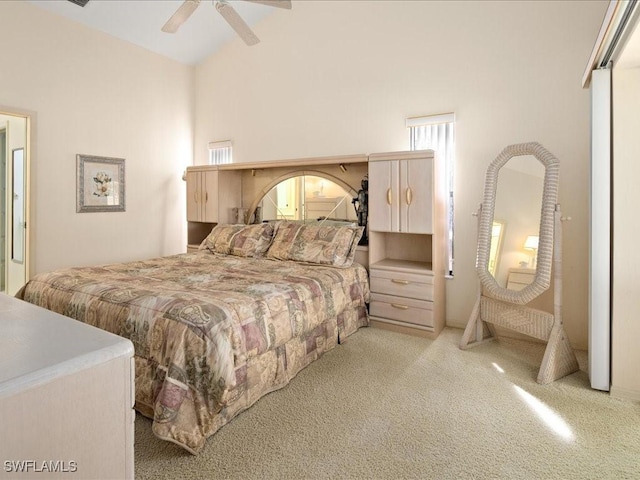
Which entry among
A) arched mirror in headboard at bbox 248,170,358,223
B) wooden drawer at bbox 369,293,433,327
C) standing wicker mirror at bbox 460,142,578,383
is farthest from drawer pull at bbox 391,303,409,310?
arched mirror in headboard at bbox 248,170,358,223

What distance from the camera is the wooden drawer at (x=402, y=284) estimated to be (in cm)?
333

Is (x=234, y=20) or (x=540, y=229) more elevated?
(x=234, y=20)

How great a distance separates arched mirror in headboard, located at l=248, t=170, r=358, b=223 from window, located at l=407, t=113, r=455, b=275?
2.76 feet

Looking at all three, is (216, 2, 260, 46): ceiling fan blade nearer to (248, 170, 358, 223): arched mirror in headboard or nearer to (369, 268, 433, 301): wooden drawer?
(248, 170, 358, 223): arched mirror in headboard

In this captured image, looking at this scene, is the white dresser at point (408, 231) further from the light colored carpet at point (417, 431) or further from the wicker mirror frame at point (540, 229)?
the light colored carpet at point (417, 431)

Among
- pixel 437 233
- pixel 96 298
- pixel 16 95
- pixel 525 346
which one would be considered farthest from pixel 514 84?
pixel 16 95

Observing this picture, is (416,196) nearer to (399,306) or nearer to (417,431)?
(399,306)

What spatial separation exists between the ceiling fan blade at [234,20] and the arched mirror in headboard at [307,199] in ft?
5.23

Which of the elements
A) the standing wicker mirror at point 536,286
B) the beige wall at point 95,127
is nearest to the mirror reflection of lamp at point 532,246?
the standing wicker mirror at point 536,286

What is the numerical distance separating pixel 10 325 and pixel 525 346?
3396mm

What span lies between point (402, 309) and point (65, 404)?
3.03m

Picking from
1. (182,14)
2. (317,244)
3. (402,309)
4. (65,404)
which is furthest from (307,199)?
(65,404)

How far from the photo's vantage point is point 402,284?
345 cm

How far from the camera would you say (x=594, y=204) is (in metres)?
2.38
